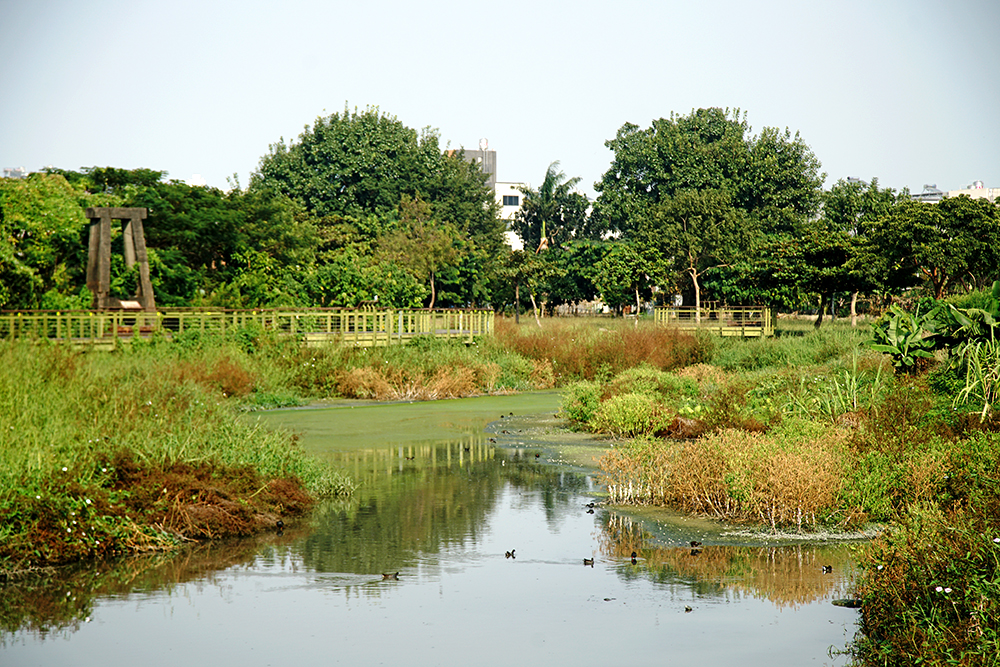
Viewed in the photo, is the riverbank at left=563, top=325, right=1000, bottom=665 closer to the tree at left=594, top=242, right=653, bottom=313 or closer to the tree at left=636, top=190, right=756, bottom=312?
the tree at left=594, top=242, right=653, bottom=313

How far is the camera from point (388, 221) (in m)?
69.2

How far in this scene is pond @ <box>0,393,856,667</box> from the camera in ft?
27.4

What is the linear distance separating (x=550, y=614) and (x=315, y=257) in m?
50.1

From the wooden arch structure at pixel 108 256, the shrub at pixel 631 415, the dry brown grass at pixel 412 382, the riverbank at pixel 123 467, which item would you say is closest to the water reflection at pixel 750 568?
the riverbank at pixel 123 467

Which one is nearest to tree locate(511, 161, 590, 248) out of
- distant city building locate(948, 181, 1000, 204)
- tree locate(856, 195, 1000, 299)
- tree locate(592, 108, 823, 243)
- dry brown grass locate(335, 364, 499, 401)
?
tree locate(592, 108, 823, 243)

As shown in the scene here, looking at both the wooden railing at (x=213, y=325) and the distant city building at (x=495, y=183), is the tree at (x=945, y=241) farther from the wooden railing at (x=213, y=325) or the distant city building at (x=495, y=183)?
the distant city building at (x=495, y=183)

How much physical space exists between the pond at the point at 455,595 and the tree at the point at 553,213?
69.9m

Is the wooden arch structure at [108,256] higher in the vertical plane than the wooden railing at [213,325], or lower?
higher

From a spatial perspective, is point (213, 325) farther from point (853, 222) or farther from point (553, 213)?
point (553, 213)

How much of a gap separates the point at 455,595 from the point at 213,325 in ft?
72.0

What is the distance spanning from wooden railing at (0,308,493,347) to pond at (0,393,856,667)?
49.3 feet

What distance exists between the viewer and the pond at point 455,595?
8359 millimetres

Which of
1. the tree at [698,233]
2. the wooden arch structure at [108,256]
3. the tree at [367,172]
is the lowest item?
the wooden arch structure at [108,256]

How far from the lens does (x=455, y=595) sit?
32.6ft
